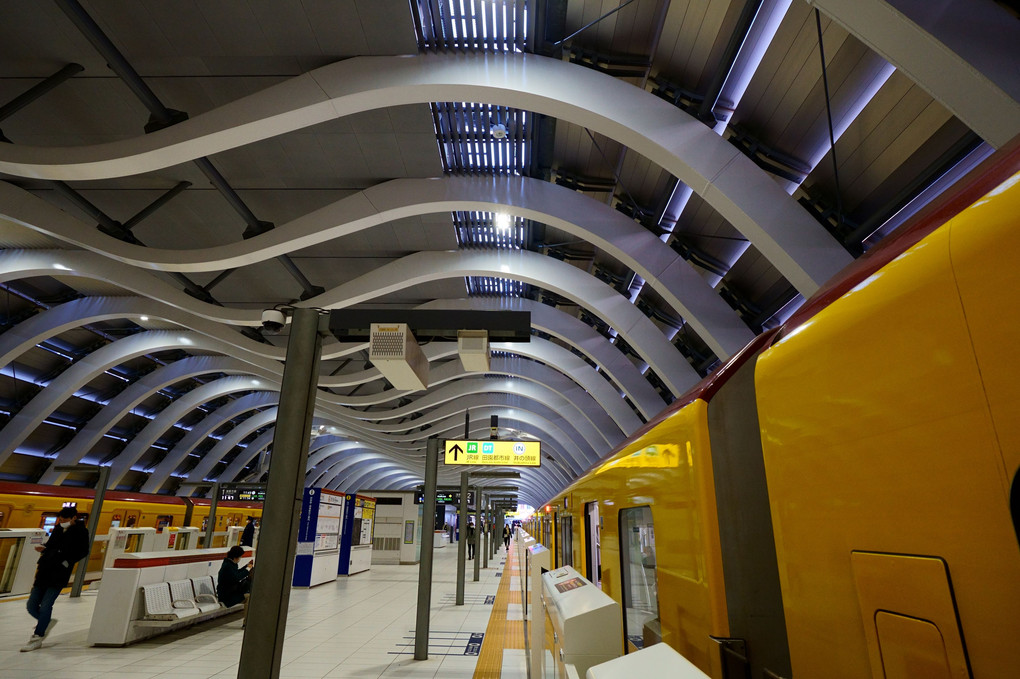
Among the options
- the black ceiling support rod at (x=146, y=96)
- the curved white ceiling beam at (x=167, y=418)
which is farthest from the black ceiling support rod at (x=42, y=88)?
the curved white ceiling beam at (x=167, y=418)

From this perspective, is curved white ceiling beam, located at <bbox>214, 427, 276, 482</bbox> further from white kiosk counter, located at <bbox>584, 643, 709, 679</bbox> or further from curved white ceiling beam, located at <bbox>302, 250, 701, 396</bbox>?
white kiosk counter, located at <bbox>584, 643, 709, 679</bbox>

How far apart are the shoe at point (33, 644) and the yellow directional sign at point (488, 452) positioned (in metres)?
7.53

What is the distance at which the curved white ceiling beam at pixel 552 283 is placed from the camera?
37.9ft

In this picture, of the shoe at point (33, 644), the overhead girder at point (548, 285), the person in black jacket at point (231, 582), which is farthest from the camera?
the overhead girder at point (548, 285)

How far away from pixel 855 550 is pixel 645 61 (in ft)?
24.8

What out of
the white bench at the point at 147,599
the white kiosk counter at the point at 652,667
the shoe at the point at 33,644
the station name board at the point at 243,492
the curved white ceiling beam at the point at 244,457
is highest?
the curved white ceiling beam at the point at 244,457

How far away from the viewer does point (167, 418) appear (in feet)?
83.7

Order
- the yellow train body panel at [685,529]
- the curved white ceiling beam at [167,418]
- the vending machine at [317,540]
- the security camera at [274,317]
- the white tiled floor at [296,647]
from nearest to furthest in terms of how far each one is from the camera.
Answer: the yellow train body panel at [685,529]
the security camera at [274,317]
the white tiled floor at [296,647]
the vending machine at [317,540]
the curved white ceiling beam at [167,418]

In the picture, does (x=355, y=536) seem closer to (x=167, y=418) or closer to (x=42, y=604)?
(x=167, y=418)

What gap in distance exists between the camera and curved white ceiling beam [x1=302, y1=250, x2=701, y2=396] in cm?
1154

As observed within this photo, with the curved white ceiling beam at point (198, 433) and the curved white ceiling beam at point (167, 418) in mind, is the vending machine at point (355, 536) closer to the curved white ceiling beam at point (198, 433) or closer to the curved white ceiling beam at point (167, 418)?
the curved white ceiling beam at point (167, 418)

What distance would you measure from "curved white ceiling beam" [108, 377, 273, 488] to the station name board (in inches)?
162

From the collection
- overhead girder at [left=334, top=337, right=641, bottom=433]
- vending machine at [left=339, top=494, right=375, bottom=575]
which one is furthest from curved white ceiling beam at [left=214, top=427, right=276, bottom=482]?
overhead girder at [left=334, top=337, right=641, bottom=433]

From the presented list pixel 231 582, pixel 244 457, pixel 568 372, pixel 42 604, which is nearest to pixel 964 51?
pixel 42 604
